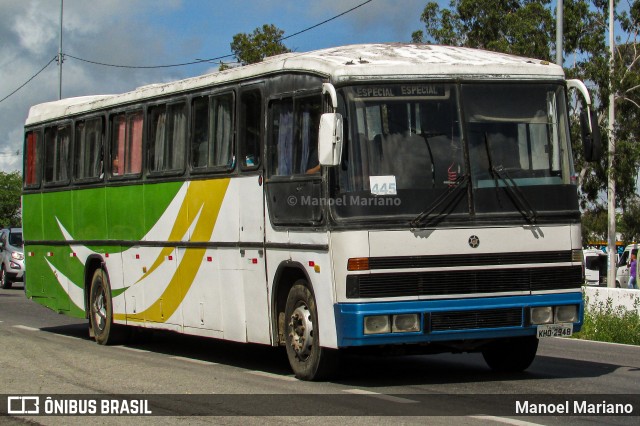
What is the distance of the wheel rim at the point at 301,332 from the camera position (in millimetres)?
12039

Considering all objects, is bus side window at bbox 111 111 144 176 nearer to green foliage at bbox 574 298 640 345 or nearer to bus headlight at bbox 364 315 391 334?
bus headlight at bbox 364 315 391 334

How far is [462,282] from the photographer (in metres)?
11.4

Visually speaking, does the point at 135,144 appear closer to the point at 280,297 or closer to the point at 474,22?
the point at 280,297

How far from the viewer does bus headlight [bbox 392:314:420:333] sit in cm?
1114

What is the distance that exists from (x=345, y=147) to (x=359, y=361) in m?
4.05

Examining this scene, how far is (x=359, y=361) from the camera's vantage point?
1452 centimetres

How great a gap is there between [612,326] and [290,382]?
9025 mm

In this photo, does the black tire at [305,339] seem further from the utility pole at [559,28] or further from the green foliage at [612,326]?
the utility pole at [559,28]

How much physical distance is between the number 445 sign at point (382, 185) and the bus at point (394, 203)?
13mm

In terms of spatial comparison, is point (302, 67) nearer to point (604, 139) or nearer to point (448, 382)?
point (448, 382)

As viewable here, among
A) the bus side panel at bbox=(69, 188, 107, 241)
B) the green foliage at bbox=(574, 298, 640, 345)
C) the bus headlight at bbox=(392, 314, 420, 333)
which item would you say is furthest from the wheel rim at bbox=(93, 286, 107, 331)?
the bus headlight at bbox=(392, 314, 420, 333)

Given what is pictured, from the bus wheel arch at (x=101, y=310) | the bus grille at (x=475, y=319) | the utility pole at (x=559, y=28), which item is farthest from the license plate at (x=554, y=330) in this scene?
the utility pole at (x=559, y=28)

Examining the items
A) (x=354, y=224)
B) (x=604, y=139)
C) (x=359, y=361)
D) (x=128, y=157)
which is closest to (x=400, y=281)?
(x=354, y=224)

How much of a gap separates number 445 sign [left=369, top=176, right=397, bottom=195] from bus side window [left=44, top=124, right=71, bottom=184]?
889 cm
